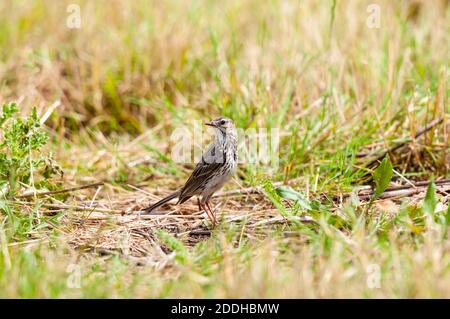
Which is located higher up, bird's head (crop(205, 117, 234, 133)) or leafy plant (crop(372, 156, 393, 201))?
bird's head (crop(205, 117, 234, 133))

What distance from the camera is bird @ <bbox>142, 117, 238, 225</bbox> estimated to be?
211 inches

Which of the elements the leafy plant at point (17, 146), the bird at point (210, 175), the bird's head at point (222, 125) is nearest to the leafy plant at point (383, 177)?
the bird at point (210, 175)

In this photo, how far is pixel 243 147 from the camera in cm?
615

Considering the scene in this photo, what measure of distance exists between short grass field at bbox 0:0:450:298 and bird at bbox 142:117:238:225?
16 centimetres

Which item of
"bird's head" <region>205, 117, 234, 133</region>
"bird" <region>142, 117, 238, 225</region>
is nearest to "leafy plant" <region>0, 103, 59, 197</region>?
"bird" <region>142, 117, 238, 225</region>

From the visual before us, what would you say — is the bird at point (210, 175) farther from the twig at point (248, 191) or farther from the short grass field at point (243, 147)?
the twig at point (248, 191)

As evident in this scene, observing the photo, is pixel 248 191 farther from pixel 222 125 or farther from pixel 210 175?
pixel 222 125

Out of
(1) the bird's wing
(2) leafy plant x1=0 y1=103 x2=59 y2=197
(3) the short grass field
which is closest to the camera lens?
(3) the short grass field

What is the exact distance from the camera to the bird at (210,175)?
5.37m

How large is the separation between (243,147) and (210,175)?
0.83 m

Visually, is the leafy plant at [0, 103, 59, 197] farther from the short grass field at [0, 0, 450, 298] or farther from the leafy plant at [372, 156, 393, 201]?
the leafy plant at [372, 156, 393, 201]

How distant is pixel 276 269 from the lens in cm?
377

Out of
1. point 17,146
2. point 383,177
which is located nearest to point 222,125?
point 383,177

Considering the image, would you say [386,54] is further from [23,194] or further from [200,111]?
[23,194]
